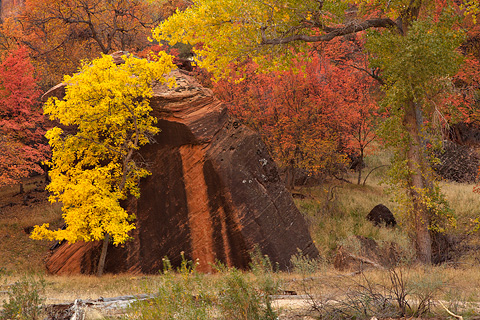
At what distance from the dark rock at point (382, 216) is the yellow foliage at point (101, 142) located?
1158 cm

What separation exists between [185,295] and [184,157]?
28.5 feet

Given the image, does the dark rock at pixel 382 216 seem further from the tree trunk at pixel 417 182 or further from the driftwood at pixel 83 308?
the driftwood at pixel 83 308

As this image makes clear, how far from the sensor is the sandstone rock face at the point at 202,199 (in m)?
13.3

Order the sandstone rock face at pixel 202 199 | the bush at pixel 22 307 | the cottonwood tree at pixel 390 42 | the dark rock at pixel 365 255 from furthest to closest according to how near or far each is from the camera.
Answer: the sandstone rock face at pixel 202 199 → the dark rock at pixel 365 255 → the cottonwood tree at pixel 390 42 → the bush at pixel 22 307

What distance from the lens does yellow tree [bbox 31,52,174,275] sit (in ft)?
40.4

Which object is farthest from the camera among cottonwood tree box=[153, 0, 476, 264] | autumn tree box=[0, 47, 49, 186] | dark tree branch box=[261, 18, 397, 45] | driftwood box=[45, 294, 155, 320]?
autumn tree box=[0, 47, 49, 186]

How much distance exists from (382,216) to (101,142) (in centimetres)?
1323

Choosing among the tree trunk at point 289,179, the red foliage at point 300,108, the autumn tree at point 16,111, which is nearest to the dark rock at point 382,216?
the red foliage at point 300,108

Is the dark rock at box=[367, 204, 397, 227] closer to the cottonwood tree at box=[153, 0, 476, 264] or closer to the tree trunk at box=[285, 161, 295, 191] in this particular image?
the tree trunk at box=[285, 161, 295, 191]

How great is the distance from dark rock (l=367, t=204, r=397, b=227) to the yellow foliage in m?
11.6

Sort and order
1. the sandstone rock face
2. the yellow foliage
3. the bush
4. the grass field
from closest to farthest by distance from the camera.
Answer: the bush
the grass field
the yellow foliage
the sandstone rock face

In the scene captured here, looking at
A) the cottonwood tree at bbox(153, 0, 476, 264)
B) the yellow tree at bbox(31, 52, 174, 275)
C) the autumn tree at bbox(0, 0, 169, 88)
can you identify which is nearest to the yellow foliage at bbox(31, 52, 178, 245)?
the yellow tree at bbox(31, 52, 174, 275)

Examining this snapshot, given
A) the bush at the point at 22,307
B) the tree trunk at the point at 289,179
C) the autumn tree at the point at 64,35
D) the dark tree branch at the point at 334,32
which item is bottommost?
the bush at the point at 22,307

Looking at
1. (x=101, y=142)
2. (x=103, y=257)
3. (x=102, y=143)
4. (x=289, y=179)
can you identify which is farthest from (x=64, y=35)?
(x=103, y=257)
